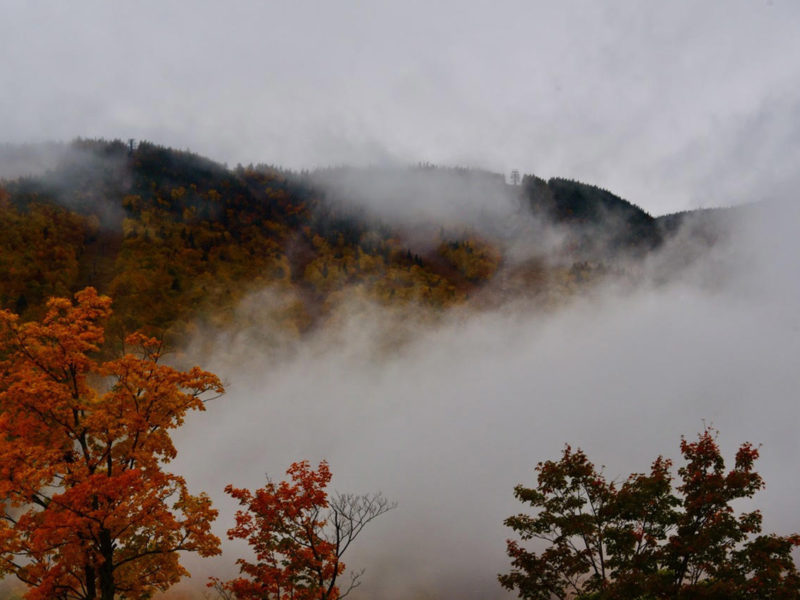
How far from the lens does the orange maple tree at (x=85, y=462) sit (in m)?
12.6

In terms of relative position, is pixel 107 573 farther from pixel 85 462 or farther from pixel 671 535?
pixel 671 535

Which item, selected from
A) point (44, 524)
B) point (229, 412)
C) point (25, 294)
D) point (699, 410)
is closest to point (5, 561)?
point (44, 524)

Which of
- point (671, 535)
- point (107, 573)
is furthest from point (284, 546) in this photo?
point (671, 535)

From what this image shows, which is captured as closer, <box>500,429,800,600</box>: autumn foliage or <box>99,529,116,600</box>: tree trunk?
<box>99,529,116,600</box>: tree trunk

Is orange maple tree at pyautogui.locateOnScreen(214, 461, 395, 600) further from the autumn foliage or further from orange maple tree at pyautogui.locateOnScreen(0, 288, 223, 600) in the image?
the autumn foliage

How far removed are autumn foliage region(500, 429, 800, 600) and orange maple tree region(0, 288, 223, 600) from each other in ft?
41.6

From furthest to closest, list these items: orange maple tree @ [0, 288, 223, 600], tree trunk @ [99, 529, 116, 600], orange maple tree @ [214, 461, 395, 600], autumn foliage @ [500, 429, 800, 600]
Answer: orange maple tree @ [214, 461, 395, 600] < autumn foliage @ [500, 429, 800, 600] < tree trunk @ [99, 529, 116, 600] < orange maple tree @ [0, 288, 223, 600]

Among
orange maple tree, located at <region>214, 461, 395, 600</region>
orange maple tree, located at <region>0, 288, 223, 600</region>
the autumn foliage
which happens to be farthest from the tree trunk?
the autumn foliage

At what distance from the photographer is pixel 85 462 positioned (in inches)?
561

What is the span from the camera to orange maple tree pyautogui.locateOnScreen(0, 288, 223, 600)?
12555mm

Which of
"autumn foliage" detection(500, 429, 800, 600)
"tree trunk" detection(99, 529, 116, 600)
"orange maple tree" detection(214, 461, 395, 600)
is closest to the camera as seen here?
"tree trunk" detection(99, 529, 116, 600)

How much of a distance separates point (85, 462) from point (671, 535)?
732 inches

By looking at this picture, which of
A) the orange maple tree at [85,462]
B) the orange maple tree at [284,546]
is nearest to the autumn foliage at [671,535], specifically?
the orange maple tree at [284,546]

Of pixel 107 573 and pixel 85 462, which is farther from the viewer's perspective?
pixel 85 462
